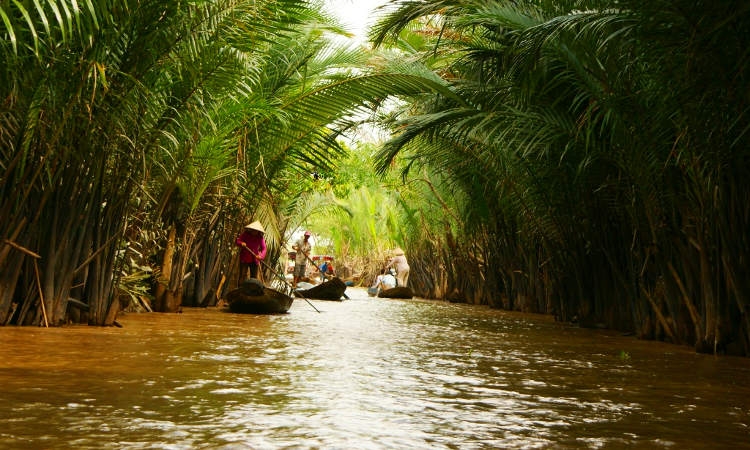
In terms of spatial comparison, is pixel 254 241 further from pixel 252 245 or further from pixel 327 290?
pixel 327 290

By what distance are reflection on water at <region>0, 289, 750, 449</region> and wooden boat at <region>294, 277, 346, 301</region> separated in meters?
8.45

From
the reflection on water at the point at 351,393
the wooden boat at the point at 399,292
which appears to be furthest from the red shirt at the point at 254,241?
the wooden boat at the point at 399,292

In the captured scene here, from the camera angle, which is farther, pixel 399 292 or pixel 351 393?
pixel 399 292

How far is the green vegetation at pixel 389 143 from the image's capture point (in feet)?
18.1

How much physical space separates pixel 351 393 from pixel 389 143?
18.9ft

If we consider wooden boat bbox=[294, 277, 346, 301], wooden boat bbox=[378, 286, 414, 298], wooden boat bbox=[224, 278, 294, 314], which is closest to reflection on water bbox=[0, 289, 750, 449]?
wooden boat bbox=[224, 278, 294, 314]

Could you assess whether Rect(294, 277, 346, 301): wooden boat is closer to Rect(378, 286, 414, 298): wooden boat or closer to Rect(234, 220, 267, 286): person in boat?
Rect(378, 286, 414, 298): wooden boat

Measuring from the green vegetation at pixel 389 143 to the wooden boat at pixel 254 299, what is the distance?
701 millimetres

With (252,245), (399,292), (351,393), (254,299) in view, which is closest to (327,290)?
(399,292)

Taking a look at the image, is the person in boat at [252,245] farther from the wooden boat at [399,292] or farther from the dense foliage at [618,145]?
the wooden boat at [399,292]

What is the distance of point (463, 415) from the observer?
3.53 meters

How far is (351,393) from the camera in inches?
158

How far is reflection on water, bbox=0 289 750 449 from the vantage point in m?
2.98

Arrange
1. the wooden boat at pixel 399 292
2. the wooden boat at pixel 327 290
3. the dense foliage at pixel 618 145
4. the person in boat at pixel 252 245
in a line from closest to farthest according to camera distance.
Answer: the dense foliage at pixel 618 145, the person in boat at pixel 252 245, the wooden boat at pixel 327 290, the wooden boat at pixel 399 292
